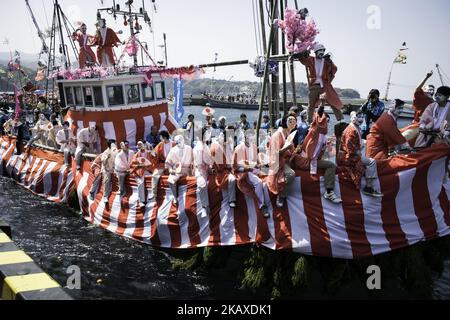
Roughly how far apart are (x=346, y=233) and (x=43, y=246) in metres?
8.27

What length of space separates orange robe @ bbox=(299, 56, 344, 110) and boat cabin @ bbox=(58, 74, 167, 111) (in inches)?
271

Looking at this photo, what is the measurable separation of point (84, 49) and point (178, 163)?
327 inches

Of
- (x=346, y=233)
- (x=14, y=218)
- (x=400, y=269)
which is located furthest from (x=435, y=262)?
(x=14, y=218)

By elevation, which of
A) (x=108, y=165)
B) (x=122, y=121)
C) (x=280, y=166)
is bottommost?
(x=108, y=165)

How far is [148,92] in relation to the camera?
15039 millimetres

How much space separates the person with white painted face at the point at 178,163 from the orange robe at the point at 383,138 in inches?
156

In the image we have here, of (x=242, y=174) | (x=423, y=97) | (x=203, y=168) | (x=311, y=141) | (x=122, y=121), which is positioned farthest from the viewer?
(x=122, y=121)

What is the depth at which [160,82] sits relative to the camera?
15.6m

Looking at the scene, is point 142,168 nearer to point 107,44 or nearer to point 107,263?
point 107,263

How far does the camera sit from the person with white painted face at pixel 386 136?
8.15 meters

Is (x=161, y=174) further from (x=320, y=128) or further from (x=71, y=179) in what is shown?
(x=71, y=179)

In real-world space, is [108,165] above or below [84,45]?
below

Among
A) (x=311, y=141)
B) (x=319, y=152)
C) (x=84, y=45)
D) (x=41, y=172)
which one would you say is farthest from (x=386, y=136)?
(x=41, y=172)

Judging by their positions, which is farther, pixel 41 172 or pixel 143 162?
pixel 41 172
